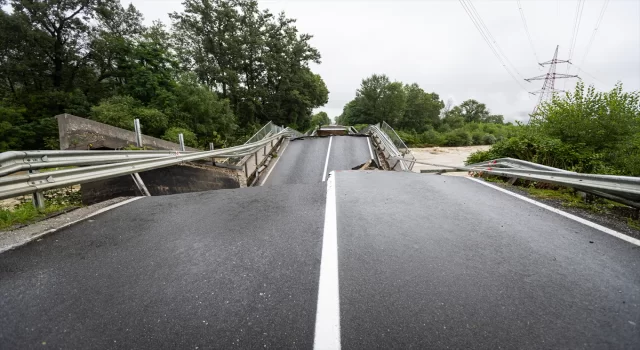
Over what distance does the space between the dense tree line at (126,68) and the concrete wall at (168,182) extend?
11.6 m

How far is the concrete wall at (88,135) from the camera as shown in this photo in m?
7.92

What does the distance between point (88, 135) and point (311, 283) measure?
10.3 m

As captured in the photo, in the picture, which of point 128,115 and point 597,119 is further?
point 128,115

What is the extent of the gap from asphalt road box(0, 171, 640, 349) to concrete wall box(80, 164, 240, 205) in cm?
244

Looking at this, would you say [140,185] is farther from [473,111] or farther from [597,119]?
[473,111]

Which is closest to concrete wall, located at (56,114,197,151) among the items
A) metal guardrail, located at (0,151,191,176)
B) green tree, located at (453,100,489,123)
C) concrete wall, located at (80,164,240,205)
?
concrete wall, located at (80,164,240,205)

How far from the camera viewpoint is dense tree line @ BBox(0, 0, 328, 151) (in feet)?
66.3

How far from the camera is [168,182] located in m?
6.49

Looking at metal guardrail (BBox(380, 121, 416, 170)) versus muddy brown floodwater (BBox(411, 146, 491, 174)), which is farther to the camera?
muddy brown floodwater (BBox(411, 146, 491, 174))

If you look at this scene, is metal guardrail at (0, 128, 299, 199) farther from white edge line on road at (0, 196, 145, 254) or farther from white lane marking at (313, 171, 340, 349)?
white lane marking at (313, 171, 340, 349)

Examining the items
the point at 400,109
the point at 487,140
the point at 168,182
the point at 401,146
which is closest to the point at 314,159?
the point at 401,146

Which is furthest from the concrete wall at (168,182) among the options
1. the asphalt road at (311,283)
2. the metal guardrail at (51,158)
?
the asphalt road at (311,283)

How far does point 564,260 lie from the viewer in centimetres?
242

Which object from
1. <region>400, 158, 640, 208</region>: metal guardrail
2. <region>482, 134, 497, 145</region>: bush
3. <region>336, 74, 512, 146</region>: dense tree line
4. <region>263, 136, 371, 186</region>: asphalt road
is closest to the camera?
<region>400, 158, 640, 208</region>: metal guardrail
